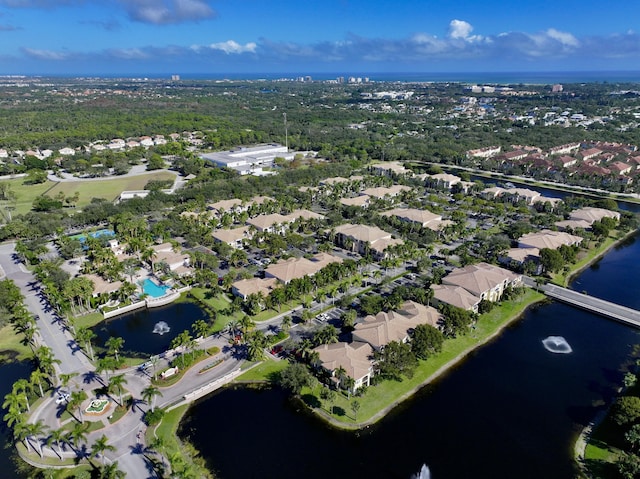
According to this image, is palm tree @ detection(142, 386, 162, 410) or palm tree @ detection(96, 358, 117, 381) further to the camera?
palm tree @ detection(96, 358, 117, 381)

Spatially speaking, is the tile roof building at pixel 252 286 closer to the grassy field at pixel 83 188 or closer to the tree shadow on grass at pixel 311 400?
the tree shadow on grass at pixel 311 400

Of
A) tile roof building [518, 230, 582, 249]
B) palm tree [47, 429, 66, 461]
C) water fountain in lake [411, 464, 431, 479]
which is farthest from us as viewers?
tile roof building [518, 230, 582, 249]

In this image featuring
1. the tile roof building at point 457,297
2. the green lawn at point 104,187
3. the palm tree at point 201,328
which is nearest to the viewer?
the palm tree at point 201,328

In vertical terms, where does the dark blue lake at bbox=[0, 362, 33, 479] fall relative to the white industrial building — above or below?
below

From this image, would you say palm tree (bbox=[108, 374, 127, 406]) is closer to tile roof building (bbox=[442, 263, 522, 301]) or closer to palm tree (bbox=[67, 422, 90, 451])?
palm tree (bbox=[67, 422, 90, 451])

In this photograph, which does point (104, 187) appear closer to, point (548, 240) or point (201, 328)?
point (201, 328)

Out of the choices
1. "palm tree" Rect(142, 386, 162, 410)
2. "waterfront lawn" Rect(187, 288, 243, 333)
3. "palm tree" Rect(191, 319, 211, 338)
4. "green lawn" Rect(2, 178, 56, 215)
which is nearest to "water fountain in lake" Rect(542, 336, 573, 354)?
"waterfront lawn" Rect(187, 288, 243, 333)

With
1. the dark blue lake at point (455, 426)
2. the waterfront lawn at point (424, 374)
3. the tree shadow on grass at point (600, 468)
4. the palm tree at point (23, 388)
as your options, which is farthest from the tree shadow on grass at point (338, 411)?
the palm tree at point (23, 388)
